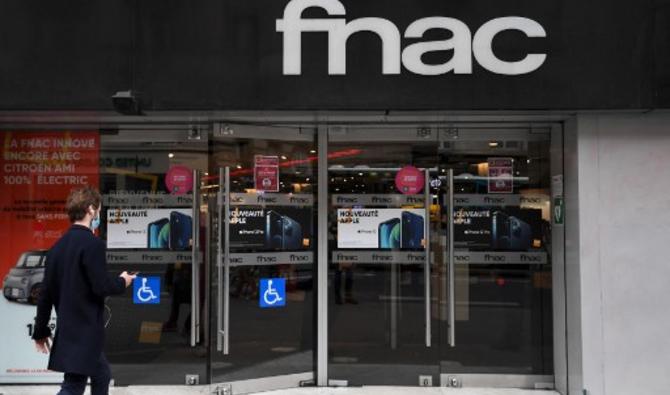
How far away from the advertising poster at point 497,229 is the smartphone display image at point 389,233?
60 centimetres

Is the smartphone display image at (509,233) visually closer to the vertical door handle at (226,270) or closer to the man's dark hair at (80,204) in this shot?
the vertical door handle at (226,270)

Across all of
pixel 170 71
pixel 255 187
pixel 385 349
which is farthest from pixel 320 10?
pixel 385 349

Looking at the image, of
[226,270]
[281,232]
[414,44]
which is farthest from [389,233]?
[414,44]

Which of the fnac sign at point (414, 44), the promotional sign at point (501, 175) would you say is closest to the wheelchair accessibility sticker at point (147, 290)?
the fnac sign at point (414, 44)

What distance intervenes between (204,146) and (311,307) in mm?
1992

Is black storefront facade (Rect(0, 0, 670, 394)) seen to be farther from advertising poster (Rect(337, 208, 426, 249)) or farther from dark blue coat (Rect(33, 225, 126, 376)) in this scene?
dark blue coat (Rect(33, 225, 126, 376))

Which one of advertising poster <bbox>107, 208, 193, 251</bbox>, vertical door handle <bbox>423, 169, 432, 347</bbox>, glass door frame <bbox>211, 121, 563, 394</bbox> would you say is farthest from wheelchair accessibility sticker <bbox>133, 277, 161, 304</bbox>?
vertical door handle <bbox>423, 169, 432, 347</bbox>

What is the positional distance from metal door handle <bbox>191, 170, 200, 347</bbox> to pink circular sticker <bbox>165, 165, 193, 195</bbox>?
0.06 meters

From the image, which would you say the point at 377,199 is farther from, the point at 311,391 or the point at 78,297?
the point at 78,297

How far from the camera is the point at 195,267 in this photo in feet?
21.9

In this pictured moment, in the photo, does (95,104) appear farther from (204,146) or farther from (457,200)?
(457,200)

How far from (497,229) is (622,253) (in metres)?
1.26

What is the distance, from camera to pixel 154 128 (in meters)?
6.72

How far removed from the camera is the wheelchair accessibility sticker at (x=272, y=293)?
651 cm
